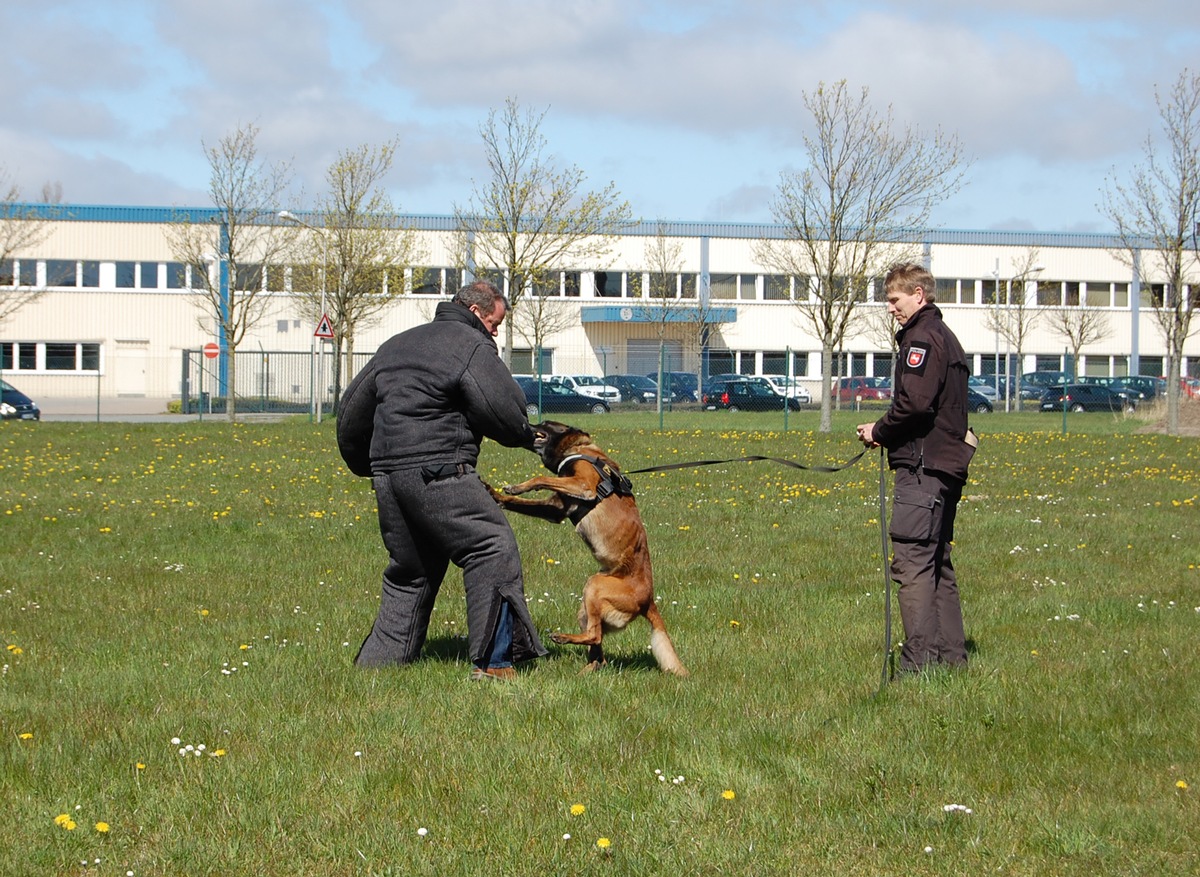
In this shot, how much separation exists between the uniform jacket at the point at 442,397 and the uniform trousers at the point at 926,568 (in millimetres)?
1854

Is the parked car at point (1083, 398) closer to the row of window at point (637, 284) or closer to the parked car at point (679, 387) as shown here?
the row of window at point (637, 284)

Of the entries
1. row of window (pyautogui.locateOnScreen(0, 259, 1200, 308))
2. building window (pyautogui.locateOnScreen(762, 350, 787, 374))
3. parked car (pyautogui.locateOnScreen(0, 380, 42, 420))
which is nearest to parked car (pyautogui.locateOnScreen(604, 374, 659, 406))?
row of window (pyautogui.locateOnScreen(0, 259, 1200, 308))

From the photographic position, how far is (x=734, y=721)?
5.24m

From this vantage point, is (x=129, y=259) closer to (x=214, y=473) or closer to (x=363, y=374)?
(x=214, y=473)

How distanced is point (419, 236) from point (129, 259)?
12758 mm

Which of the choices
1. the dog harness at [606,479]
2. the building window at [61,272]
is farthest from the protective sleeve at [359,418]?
the building window at [61,272]

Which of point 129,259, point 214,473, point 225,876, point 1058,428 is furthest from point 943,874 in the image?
point 129,259

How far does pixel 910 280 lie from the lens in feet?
19.6

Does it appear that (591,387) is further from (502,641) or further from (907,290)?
(502,641)

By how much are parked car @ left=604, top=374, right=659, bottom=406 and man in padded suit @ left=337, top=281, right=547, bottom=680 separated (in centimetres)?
3419

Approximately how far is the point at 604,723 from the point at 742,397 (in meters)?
35.6

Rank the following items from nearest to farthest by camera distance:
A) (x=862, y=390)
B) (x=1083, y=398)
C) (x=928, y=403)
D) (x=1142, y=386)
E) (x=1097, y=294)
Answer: (x=928, y=403), (x=862, y=390), (x=1083, y=398), (x=1142, y=386), (x=1097, y=294)

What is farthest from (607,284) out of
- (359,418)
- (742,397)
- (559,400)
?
(359,418)

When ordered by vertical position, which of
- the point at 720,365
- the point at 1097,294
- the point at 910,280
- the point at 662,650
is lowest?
the point at 662,650
